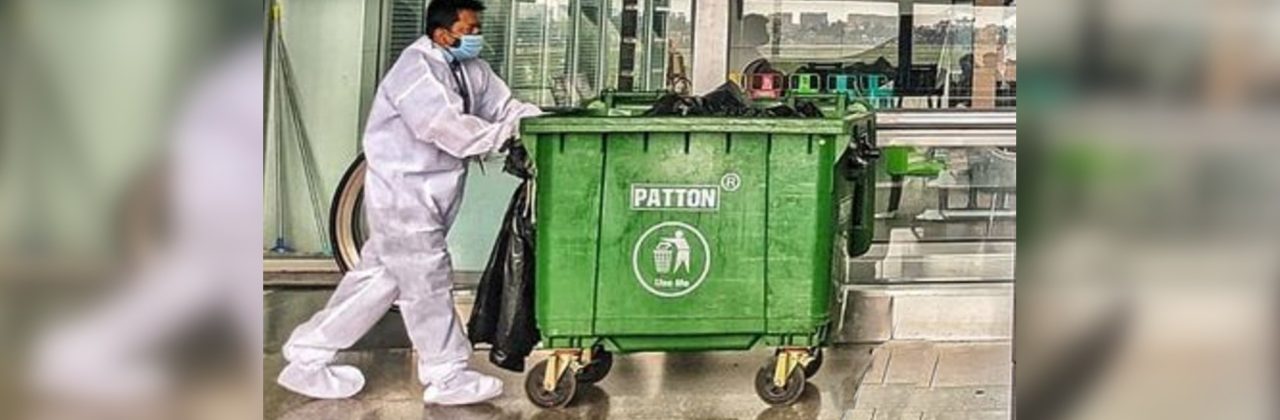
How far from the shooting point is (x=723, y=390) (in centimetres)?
421

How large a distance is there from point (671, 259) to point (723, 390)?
0.50 metres

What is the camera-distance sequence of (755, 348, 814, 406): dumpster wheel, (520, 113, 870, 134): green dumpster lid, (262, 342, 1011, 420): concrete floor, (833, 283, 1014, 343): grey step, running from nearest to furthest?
1. (520, 113, 870, 134): green dumpster lid
2. (262, 342, 1011, 420): concrete floor
3. (755, 348, 814, 406): dumpster wheel
4. (833, 283, 1014, 343): grey step

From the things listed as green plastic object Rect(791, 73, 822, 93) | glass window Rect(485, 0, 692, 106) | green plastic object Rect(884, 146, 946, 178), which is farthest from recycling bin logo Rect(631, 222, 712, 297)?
green plastic object Rect(884, 146, 946, 178)

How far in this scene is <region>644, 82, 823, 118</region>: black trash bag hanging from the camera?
4008mm

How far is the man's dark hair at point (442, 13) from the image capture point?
3986 mm

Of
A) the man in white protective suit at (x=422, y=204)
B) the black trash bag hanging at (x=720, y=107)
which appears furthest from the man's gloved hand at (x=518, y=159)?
the black trash bag hanging at (x=720, y=107)

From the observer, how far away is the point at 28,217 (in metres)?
2.80

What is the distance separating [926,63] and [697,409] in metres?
1.36

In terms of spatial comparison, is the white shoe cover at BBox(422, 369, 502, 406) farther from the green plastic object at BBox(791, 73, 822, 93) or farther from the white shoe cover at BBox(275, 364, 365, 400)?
the green plastic object at BBox(791, 73, 822, 93)

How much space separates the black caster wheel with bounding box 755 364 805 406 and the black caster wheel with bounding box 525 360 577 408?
0.61 metres

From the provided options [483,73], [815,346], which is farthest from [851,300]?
[483,73]

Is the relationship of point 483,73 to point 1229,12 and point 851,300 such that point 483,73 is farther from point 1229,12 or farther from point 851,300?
point 1229,12

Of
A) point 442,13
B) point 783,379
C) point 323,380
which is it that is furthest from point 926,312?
point 323,380

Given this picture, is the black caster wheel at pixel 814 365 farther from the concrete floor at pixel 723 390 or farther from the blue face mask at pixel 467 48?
the blue face mask at pixel 467 48
